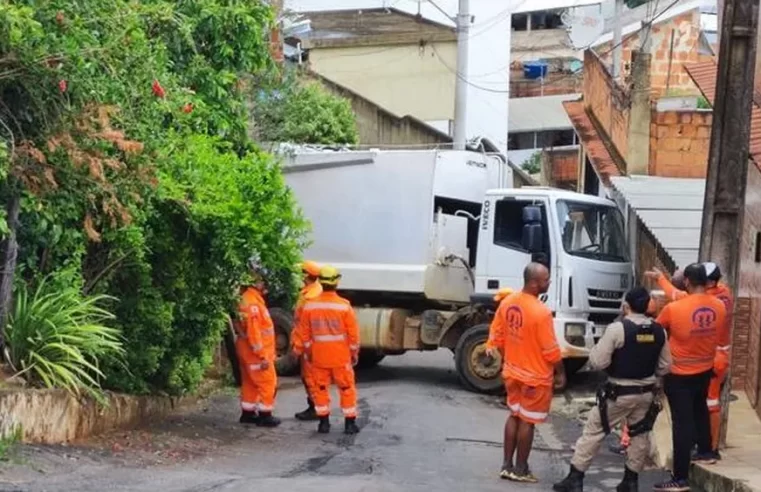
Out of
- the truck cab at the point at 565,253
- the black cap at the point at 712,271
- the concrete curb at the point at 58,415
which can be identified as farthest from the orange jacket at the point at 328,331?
the truck cab at the point at 565,253

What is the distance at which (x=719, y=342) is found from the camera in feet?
32.4

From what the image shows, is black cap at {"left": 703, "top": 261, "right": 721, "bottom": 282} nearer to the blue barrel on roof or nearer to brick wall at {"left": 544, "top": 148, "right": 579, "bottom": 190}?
brick wall at {"left": 544, "top": 148, "right": 579, "bottom": 190}

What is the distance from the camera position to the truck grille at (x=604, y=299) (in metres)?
16.3

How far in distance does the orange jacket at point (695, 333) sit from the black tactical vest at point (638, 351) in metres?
0.51

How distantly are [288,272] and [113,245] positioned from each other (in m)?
1.96

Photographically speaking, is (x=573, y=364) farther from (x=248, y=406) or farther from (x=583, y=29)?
(x=583, y=29)

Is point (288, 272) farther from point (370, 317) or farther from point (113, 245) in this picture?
point (370, 317)

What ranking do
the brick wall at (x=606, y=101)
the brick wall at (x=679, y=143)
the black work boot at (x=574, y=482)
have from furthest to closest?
the brick wall at (x=606, y=101) → the brick wall at (x=679, y=143) → the black work boot at (x=574, y=482)

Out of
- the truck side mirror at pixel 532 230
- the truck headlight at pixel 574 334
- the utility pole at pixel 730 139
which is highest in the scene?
the utility pole at pixel 730 139

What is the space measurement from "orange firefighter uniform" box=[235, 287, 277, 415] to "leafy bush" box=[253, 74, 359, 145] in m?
9.51

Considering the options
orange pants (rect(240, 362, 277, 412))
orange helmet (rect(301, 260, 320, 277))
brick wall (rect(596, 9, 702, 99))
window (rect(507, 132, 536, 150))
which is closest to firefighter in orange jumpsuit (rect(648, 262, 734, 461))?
orange helmet (rect(301, 260, 320, 277))

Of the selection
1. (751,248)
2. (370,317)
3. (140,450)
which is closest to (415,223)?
(370,317)

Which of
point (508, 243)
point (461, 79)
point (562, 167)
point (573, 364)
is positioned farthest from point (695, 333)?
point (562, 167)

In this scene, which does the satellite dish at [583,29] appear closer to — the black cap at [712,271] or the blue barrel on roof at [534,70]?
the black cap at [712,271]
